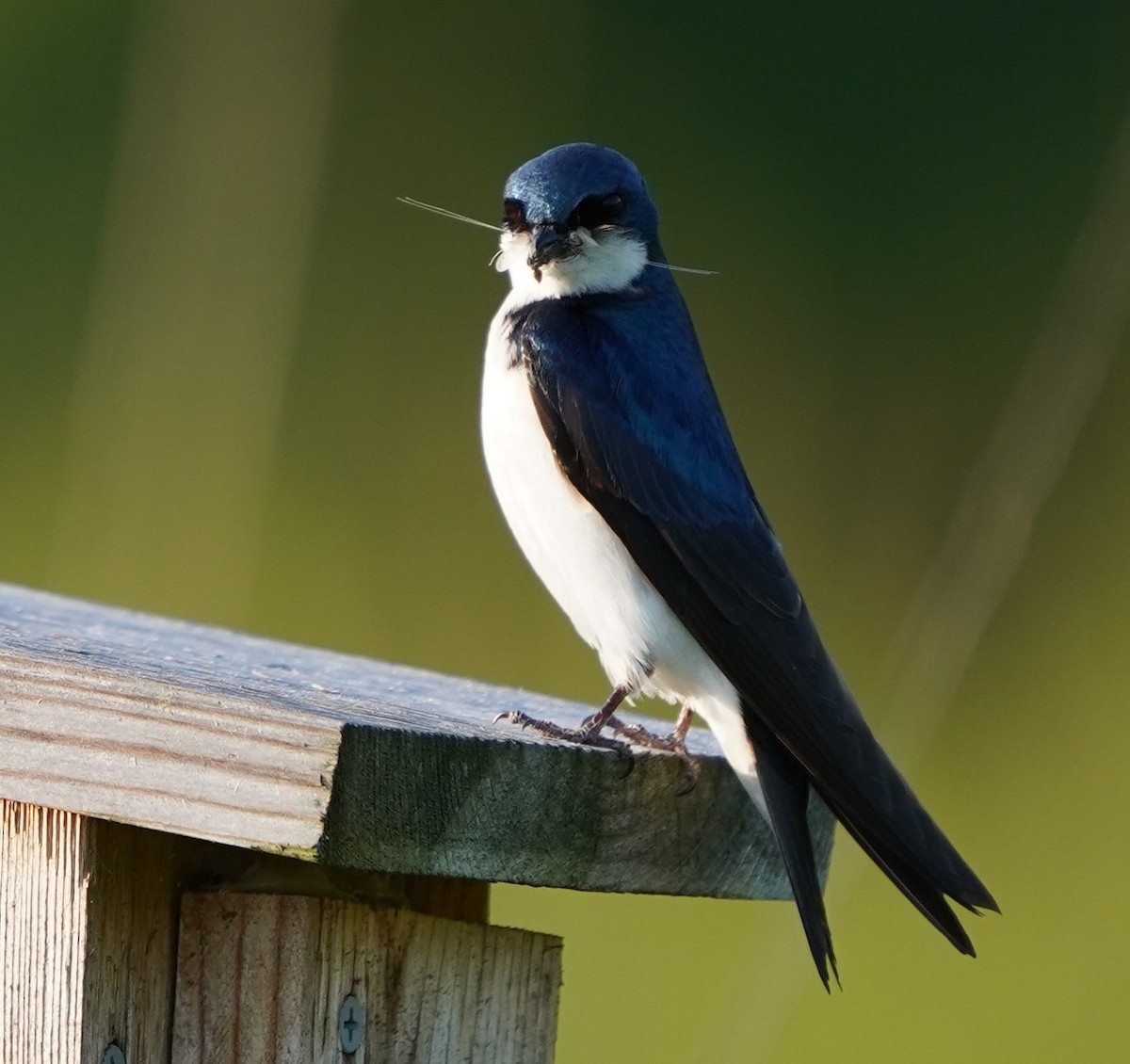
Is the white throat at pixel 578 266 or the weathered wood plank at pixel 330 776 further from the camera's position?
the white throat at pixel 578 266

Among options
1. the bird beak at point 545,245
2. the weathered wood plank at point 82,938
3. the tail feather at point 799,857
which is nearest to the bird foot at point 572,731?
the tail feather at point 799,857

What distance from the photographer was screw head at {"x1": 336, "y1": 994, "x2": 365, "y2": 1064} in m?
1.44

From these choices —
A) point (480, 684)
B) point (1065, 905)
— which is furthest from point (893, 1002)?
point (480, 684)

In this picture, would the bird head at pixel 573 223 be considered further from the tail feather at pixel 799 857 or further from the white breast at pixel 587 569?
the tail feather at pixel 799 857

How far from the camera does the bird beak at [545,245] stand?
218cm

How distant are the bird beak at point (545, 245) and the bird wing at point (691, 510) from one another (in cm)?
4

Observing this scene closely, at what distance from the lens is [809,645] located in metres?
1.90

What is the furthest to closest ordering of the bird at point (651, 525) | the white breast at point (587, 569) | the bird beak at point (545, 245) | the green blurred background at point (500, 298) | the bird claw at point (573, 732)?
the green blurred background at point (500, 298)
the bird beak at point (545, 245)
the white breast at point (587, 569)
the bird at point (651, 525)
the bird claw at point (573, 732)

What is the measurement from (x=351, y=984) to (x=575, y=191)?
105 cm

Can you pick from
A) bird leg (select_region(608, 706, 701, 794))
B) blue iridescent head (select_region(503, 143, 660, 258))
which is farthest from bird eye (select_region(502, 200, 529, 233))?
bird leg (select_region(608, 706, 701, 794))

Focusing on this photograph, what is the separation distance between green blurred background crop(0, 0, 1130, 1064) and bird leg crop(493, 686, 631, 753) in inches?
60.0

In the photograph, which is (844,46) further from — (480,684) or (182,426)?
(480,684)

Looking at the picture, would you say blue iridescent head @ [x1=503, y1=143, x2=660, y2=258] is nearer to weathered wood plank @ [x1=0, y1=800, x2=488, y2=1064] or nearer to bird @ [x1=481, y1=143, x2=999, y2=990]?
bird @ [x1=481, y1=143, x2=999, y2=990]

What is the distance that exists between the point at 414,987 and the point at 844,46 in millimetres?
2767
